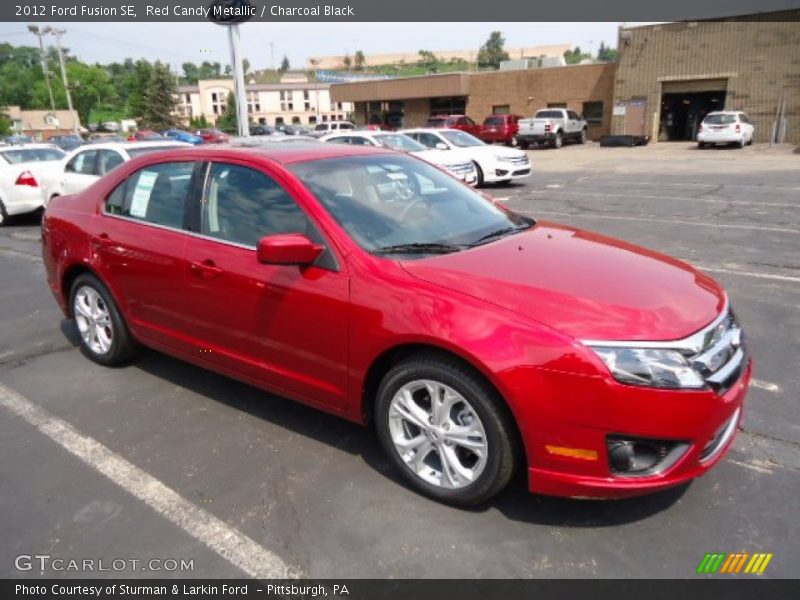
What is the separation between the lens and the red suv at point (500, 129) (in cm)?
3394

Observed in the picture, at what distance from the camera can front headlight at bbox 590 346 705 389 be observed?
2.39m

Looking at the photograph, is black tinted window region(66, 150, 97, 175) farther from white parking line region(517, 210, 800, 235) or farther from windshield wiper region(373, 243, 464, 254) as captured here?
Answer: windshield wiper region(373, 243, 464, 254)

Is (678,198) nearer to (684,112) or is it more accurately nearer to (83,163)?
(83,163)

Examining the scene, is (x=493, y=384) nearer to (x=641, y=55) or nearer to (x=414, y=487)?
(x=414, y=487)

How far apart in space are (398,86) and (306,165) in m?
45.7

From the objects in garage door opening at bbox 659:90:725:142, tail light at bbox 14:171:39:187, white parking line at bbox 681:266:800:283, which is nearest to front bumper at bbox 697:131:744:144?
garage door opening at bbox 659:90:725:142

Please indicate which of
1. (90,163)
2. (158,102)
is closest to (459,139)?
(90,163)

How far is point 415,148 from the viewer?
14680 mm

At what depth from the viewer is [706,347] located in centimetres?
256

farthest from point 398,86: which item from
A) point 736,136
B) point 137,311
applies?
point 137,311

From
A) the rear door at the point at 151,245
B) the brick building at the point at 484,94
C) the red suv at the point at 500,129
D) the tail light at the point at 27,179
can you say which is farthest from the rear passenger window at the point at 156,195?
the brick building at the point at 484,94

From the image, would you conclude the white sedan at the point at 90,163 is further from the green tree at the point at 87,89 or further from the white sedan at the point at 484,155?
the green tree at the point at 87,89

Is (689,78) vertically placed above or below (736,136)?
above
